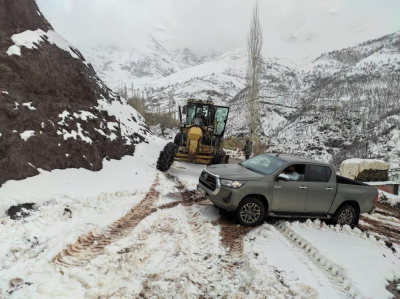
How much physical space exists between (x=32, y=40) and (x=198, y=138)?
703 cm

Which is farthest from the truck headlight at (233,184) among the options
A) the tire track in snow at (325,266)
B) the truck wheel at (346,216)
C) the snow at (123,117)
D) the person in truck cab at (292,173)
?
the snow at (123,117)

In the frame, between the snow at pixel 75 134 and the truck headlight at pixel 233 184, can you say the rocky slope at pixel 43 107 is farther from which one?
the truck headlight at pixel 233 184

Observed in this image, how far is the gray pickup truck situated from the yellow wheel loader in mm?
4357

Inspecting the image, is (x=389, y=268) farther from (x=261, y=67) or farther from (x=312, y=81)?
(x=312, y=81)

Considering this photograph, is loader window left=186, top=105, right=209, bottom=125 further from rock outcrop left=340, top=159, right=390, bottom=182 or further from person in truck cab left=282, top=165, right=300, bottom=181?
rock outcrop left=340, top=159, right=390, bottom=182

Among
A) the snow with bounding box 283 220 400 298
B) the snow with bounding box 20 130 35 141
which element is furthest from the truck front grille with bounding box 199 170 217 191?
the snow with bounding box 20 130 35 141

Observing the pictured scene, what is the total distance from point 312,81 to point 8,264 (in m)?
102

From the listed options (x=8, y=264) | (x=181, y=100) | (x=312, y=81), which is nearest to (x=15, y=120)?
(x=8, y=264)

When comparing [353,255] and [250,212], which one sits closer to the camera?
[353,255]

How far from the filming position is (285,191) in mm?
6180

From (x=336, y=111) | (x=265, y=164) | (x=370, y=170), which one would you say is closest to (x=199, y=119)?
(x=265, y=164)

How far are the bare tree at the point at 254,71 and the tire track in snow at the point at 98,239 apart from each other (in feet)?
Result: 63.3

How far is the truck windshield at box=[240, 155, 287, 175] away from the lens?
6.42m

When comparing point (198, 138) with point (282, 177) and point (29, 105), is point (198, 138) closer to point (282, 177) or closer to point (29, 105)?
point (282, 177)
